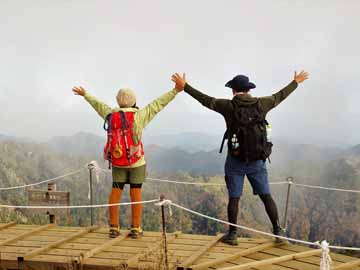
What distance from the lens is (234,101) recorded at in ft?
25.4

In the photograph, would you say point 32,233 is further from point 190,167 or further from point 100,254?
point 190,167

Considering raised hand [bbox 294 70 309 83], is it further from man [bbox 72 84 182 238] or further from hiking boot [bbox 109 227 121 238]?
hiking boot [bbox 109 227 121 238]

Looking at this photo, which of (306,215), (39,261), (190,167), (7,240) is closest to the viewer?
(39,261)

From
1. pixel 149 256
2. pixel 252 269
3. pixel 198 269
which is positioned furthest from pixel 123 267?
pixel 252 269

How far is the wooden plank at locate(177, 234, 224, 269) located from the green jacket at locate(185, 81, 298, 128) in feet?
5.28

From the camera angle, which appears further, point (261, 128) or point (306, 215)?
point (306, 215)

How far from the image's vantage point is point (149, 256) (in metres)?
7.30

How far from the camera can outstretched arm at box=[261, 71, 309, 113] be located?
782 centimetres

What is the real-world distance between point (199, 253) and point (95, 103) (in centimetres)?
271

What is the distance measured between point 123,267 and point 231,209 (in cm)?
167

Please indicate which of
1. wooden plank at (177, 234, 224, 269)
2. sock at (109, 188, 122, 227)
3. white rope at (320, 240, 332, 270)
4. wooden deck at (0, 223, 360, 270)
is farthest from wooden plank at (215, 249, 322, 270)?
sock at (109, 188, 122, 227)

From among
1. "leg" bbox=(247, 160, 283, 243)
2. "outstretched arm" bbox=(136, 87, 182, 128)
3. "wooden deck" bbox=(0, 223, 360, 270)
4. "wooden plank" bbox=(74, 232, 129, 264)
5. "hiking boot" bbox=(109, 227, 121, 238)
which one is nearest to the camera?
"wooden deck" bbox=(0, 223, 360, 270)

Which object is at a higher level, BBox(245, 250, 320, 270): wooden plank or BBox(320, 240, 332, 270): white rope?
BBox(320, 240, 332, 270): white rope

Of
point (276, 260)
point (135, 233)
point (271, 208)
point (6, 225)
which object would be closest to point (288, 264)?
point (276, 260)
